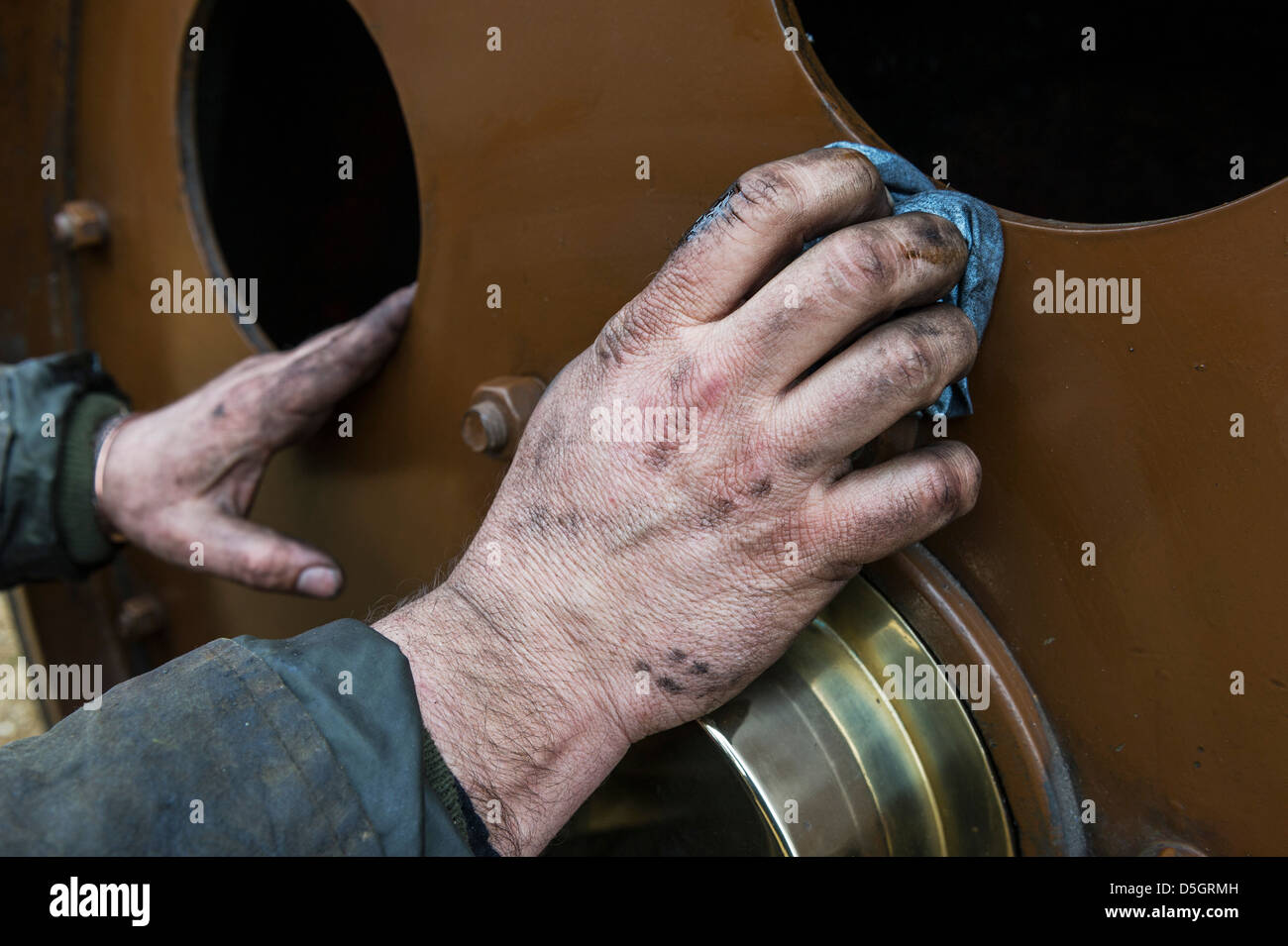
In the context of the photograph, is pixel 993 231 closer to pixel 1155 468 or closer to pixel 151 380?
pixel 1155 468

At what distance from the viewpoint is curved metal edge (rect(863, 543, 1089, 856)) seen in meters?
0.77

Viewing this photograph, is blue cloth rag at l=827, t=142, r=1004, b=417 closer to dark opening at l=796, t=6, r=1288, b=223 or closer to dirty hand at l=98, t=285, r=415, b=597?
dark opening at l=796, t=6, r=1288, b=223

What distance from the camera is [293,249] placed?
1.36 meters

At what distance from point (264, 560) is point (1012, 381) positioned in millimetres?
806

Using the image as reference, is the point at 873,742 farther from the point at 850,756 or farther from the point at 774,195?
the point at 774,195

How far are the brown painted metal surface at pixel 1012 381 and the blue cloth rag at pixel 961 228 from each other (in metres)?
0.03

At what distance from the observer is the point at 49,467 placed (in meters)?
1.27

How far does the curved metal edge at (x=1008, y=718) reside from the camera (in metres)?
0.77

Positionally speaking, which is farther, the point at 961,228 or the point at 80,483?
the point at 80,483

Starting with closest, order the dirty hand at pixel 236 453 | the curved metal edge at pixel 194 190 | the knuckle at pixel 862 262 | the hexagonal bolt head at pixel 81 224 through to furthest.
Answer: the knuckle at pixel 862 262, the dirty hand at pixel 236 453, the curved metal edge at pixel 194 190, the hexagonal bolt head at pixel 81 224

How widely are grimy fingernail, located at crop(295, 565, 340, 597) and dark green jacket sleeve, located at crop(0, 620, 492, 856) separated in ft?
1.37

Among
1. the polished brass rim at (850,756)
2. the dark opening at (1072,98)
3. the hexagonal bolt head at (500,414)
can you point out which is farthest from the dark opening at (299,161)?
the polished brass rim at (850,756)

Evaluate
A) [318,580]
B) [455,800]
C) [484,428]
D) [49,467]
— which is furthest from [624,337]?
[49,467]

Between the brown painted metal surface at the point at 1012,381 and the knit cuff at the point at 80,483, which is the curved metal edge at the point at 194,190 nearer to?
the brown painted metal surface at the point at 1012,381
